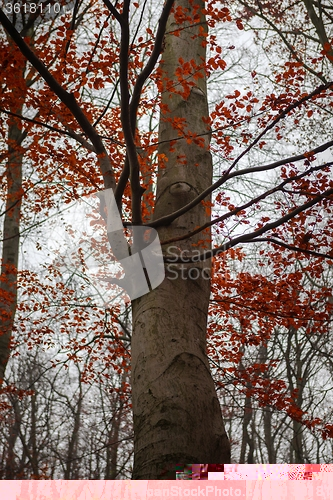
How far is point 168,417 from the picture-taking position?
2266 mm

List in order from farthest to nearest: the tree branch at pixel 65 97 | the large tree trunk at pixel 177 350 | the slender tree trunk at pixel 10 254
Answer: the slender tree trunk at pixel 10 254, the tree branch at pixel 65 97, the large tree trunk at pixel 177 350

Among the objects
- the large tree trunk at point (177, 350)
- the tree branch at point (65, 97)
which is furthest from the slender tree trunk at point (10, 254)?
the large tree trunk at point (177, 350)

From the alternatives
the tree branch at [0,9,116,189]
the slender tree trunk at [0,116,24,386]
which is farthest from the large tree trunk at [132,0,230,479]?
the slender tree trunk at [0,116,24,386]

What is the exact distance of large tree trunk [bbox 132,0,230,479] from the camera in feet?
7.34

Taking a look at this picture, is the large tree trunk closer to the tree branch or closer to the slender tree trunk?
the tree branch

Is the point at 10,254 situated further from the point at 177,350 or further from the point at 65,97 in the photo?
the point at 177,350

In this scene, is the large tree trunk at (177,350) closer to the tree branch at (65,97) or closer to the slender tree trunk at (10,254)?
the tree branch at (65,97)

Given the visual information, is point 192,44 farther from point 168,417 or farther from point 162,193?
point 168,417

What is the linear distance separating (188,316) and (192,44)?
291cm

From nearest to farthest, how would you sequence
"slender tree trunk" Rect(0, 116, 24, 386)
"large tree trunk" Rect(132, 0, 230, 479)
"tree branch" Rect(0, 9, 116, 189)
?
"large tree trunk" Rect(132, 0, 230, 479) < "tree branch" Rect(0, 9, 116, 189) < "slender tree trunk" Rect(0, 116, 24, 386)

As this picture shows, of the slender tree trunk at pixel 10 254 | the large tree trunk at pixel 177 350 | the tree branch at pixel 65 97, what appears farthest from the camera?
the slender tree trunk at pixel 10 254

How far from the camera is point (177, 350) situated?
2531mm

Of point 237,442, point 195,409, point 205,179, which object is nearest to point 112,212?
point 205,179

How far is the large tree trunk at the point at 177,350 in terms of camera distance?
2.24m
